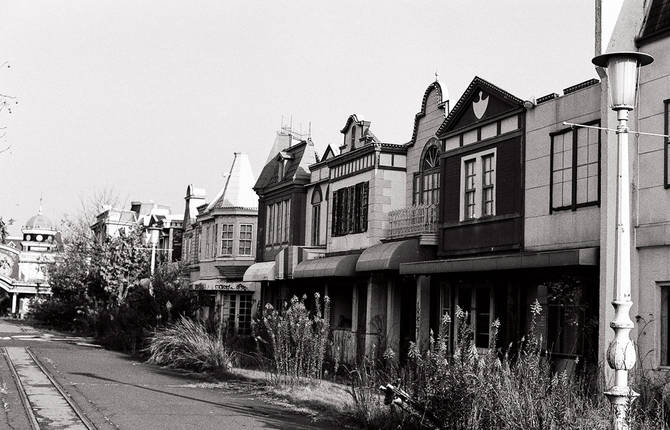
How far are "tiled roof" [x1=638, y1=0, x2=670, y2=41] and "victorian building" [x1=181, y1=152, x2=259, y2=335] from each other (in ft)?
90.3

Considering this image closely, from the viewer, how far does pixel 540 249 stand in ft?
59.4

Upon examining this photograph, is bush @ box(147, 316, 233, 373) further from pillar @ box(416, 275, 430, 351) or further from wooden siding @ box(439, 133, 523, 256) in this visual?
wooden siding @ box(439, 133, 523, 256)

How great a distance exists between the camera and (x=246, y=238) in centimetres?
4266

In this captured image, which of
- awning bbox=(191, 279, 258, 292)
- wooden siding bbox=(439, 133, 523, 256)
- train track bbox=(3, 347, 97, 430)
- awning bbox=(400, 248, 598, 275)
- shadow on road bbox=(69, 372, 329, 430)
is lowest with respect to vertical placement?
train track bbox=(3, 347, 97, 430)

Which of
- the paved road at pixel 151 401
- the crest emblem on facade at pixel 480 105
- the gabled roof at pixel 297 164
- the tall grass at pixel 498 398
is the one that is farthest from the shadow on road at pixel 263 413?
the gabled roof at pixel 297 164

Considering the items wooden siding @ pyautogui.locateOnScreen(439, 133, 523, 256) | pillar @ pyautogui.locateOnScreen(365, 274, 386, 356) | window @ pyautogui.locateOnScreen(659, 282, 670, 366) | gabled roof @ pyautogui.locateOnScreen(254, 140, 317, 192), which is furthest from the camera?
gabled roof @ pyautogui.locateOnScreen(254, 140, 317, 192)

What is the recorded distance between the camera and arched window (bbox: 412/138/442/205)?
24.5 meters

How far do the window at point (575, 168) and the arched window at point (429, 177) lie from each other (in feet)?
20.5

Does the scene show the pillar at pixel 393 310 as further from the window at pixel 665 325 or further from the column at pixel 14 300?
the column at pixel 14 300

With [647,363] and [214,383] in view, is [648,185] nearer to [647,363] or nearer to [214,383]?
[647,363]

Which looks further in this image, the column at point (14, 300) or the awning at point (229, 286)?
the column at point (14, 300)

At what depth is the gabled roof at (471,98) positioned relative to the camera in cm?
1948

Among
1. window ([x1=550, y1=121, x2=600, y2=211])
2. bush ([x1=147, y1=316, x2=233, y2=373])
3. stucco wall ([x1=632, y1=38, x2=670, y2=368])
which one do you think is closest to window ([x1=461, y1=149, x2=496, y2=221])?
window ([x1=550, y1=121, x2=600, y2=211])

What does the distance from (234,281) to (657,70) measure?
30.2 metres
